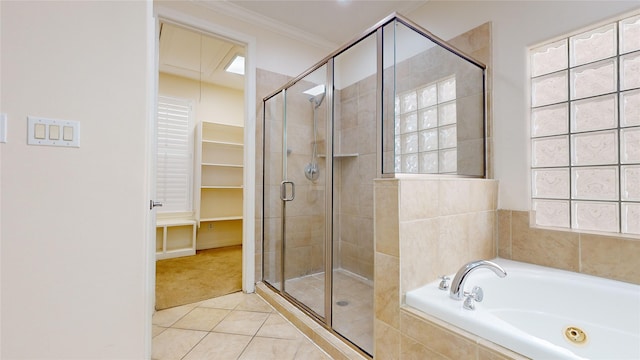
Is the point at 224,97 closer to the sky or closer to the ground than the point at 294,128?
closer to the sky

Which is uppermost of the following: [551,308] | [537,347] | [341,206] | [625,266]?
[341,206]

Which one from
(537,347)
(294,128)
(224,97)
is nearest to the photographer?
(537,347)

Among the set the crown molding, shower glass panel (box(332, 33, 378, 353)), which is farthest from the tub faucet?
the crown molding

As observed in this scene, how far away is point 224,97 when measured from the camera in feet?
13.9

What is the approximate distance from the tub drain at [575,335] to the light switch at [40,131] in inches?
96.6

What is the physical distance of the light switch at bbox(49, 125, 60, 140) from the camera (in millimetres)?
1039

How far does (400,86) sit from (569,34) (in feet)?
3.32

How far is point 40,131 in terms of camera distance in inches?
40.6

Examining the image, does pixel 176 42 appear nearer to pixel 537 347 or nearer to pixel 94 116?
pixel 94 116

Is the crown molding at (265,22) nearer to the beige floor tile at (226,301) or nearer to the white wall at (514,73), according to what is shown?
the white wall at (514,73)

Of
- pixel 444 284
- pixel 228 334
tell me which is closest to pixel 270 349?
pixel 228 334

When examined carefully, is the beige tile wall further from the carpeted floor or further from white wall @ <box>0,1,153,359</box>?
the carpeted floor

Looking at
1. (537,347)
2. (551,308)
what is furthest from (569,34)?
(537,347)

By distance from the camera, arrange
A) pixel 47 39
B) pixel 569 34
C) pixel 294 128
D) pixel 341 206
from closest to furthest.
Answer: pixel 47 39 → pixel 569 34 → pixel 341 206 → pixel 294 128
